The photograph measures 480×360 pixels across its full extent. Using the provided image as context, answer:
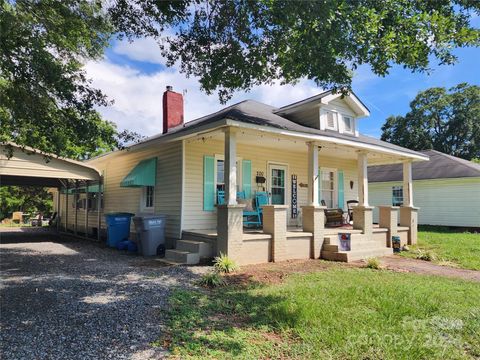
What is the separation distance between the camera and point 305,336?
12.6ft

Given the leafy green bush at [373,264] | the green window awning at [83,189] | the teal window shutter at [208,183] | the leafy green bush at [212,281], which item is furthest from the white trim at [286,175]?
the green window awning at [83,189]

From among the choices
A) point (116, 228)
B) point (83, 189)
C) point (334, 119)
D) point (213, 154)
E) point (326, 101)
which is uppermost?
point (326, 101)

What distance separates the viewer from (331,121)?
11.0m

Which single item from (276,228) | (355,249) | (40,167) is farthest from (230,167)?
(40,167)

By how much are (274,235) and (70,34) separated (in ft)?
20.2

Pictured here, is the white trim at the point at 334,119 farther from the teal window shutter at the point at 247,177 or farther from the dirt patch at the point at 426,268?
the dirt patch at the point at 426,268

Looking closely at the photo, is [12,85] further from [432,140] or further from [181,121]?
[432,140]

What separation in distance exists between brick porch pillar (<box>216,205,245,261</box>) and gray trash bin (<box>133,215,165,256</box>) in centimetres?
239

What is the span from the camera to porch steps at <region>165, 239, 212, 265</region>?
25.7ft

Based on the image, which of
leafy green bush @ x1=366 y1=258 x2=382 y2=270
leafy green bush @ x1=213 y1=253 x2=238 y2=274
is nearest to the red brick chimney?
leafy green bush @ x1=213 y1=253 x2=238 y2=274

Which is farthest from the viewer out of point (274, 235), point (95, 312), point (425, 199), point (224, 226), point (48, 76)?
point (425, 199)

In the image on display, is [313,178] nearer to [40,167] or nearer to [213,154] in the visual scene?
[213,154]

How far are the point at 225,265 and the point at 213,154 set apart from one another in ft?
12.6

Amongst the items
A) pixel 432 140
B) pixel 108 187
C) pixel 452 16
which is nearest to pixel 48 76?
pixel 452 16
